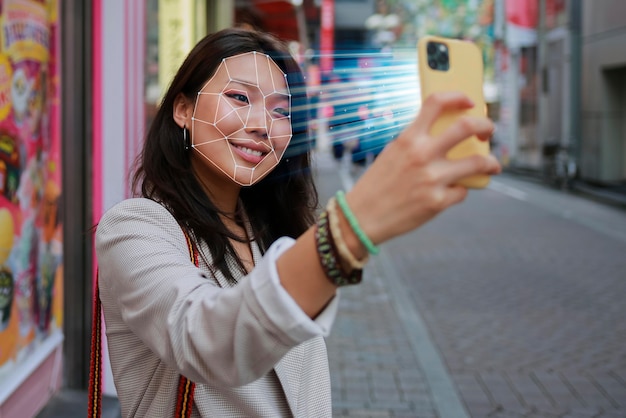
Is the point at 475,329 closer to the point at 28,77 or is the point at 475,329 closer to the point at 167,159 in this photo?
the point at 28,77

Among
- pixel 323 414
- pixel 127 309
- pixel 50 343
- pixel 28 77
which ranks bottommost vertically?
pixel 50 343

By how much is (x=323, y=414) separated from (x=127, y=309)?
540mm

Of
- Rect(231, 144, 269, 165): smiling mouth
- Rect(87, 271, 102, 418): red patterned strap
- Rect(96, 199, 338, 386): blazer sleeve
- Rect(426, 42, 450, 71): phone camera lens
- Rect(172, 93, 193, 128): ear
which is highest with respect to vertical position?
Rect(426, 42, 450, 71): phone camera lens

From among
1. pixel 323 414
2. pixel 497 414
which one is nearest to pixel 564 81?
pixel 497 414

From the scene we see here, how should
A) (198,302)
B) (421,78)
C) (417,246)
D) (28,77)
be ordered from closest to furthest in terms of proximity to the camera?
(421,78), (198,302), (28,77), (417,246)

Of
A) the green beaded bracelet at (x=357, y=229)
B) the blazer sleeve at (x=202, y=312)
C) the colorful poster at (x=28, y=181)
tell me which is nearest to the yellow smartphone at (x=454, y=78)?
the green beaded bracelet at (x=357, y=229)

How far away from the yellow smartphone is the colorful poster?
280 cm

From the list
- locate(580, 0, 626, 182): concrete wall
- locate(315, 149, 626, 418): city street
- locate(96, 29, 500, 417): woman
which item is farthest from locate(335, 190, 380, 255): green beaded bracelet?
locate(580, 0, 626, 182): concrete wall

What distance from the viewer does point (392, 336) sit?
6133mm

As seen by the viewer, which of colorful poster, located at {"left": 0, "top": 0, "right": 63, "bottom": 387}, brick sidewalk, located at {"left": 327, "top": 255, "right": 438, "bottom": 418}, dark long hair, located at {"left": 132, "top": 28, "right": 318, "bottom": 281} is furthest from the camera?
brick sidewalk, located at {"left": 327, "top": 255, "right": 438, "bottom": 418}

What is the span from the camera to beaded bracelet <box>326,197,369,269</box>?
945mm

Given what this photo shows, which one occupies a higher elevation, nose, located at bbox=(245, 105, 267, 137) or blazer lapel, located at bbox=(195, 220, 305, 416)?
nose, located at bbox=(245, 105, 267, 137)
